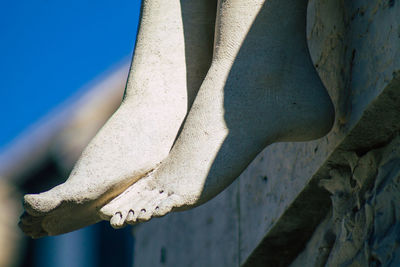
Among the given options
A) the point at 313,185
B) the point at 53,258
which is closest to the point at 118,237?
the point at 53,258

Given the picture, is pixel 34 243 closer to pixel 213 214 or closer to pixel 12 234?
pixel 12 234

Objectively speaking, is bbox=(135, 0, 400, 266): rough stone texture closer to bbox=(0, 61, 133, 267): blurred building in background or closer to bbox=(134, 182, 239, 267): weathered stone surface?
bbox=(134, 182, 239, 267): weathered stone surface

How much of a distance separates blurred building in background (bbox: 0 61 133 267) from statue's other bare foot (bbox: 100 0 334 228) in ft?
12.8

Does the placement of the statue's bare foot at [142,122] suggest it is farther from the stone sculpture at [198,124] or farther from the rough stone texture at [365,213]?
the rough stone texture at [365,213]

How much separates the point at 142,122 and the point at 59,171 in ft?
15.6

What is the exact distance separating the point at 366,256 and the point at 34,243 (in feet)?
19.3

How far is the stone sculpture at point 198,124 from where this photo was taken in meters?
1.55

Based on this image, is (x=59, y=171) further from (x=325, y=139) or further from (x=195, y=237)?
(x=325, y=139)

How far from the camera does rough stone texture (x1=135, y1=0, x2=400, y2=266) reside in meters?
1.62

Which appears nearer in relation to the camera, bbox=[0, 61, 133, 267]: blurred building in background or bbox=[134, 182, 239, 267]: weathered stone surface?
bbox=[134, 182, 239, 267]: weathered stone surface

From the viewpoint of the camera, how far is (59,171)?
20.8ft

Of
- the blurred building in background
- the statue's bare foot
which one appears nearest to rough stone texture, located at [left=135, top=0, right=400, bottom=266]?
the statue's bare foot

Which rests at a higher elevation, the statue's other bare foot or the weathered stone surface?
the statue's other bare foot

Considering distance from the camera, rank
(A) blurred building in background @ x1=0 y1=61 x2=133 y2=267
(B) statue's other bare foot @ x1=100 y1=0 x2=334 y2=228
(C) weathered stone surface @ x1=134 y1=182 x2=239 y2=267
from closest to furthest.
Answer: (B) statue's other bare foot @ x1=100 y1=0 x2=334 y2=228
(C) weathered stone surface @ x1=134 y1=182 x2=239 y2=267
(A) blurred building in background @ x1=0 y1=61 x2=133 y2=267
